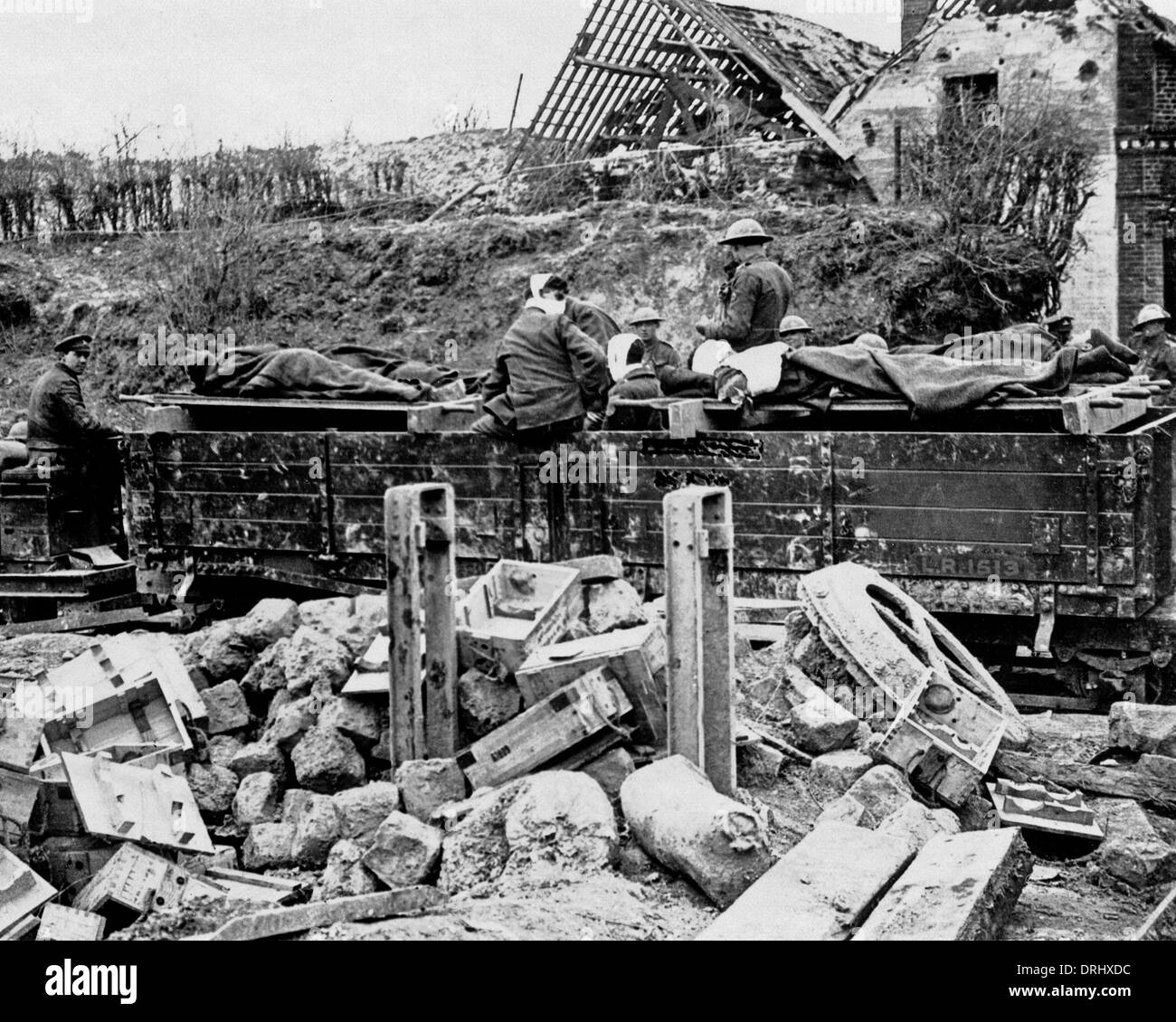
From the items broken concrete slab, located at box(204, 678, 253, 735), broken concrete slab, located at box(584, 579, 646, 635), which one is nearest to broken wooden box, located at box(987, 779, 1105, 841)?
broken concrete slab, located at box(584, 579, 646, 635)

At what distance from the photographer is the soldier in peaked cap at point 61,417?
11.6 meters

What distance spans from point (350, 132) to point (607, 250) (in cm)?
859

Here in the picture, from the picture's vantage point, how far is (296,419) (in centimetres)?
1090

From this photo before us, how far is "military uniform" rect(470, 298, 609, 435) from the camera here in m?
9.52

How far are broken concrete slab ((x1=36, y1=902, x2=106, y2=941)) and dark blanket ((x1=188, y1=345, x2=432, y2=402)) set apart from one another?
18.3 feet

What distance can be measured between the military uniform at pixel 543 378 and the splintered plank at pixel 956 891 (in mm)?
4802

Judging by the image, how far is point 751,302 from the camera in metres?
10.4

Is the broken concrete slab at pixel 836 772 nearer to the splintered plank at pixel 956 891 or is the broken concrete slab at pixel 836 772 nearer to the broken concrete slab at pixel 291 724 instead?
the splintered plank at pixel 956 891

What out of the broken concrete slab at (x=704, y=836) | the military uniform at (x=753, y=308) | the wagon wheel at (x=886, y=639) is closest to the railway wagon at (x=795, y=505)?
the wagon wheel at (x=886, y=639)

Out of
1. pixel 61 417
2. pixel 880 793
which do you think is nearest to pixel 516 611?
pixel 880 793

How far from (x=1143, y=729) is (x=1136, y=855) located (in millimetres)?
1316

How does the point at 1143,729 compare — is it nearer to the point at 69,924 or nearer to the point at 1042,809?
the point at 1042,809

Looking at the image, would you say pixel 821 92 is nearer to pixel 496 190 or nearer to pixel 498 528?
pixel 496 190
